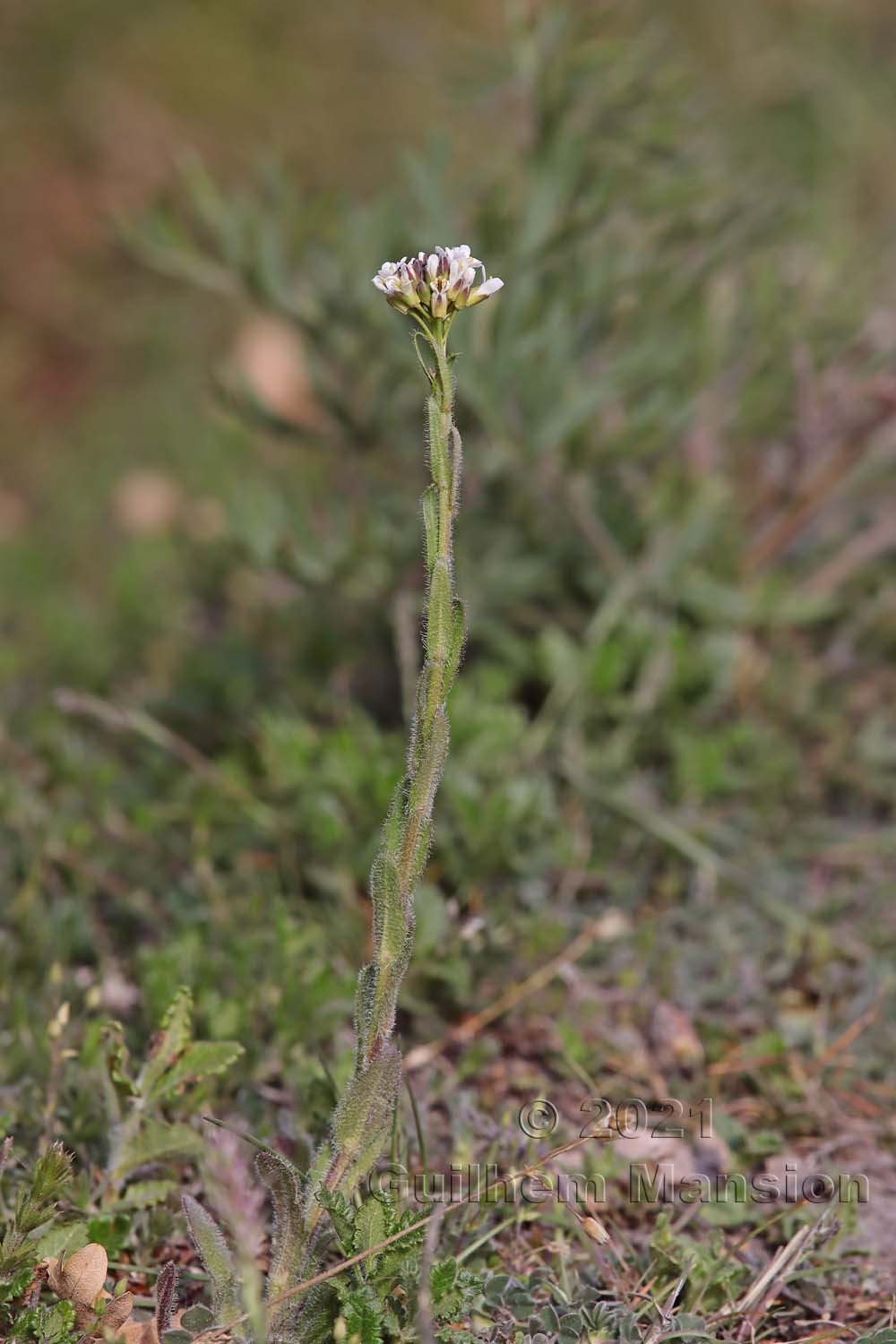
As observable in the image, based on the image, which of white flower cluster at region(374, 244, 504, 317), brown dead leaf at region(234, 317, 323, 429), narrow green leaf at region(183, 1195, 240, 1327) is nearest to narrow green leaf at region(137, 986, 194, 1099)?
narrow green leaf at region(183, 1195, 240, 1327)

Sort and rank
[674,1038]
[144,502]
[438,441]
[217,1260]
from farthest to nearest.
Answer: [144,502], [674,1038], [217,1260], [438,441]

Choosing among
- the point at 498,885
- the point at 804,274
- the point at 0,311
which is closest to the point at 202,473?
the point at 0,311

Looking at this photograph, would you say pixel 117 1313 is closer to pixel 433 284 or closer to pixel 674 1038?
pixel 674 1038

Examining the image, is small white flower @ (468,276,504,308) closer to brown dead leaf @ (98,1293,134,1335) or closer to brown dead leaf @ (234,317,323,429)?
brown dead leaf @ (98,1293,134,1335)

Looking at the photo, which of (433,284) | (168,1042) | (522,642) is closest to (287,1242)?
(168,1042)

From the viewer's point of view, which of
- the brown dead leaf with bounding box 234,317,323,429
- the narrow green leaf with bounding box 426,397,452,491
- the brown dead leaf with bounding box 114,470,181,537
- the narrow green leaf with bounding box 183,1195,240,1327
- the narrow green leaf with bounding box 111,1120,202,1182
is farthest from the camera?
the brown dead leaf with bounding box 234,317,323,429

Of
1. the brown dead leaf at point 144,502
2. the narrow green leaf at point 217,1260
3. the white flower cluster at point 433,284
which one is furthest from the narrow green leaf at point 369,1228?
the brown dead leaf at point 144,502
